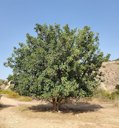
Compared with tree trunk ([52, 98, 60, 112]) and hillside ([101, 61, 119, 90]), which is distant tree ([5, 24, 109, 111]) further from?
hillside ([101, 61, 119, 90])

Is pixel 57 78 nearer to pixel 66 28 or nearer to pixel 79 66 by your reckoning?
pixel 79 66

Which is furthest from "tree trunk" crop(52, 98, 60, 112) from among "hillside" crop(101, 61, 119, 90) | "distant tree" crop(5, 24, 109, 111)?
"hillside" crop(101, 61, 119, 90)

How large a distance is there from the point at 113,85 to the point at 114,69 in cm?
403

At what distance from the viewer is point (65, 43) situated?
25297mm

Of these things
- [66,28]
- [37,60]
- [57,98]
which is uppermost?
[66,28]

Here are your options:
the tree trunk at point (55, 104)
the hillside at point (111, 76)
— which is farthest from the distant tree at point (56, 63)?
the hillside at point (111, 76)

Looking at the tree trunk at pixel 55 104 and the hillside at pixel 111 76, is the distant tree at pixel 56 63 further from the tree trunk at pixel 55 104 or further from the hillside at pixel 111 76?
the hillside at pixel 111 76

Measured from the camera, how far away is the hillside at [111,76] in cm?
4622

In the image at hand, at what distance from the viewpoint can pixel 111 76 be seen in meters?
47.7

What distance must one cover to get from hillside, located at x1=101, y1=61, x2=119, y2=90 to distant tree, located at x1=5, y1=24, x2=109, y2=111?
19581mm

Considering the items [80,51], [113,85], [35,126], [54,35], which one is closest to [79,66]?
[80,51]

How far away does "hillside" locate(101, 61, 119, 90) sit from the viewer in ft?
152

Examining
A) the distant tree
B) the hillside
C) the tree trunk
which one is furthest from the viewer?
the hillside

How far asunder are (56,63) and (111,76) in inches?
985
